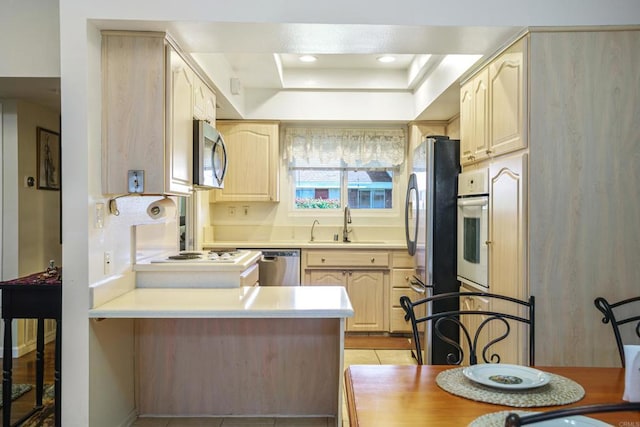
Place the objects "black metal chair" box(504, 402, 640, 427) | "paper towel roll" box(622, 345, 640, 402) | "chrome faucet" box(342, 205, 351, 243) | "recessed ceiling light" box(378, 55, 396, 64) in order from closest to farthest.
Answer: "black metal chair" box(504, 402, 640, 427), "paper towel roll" box(622, 345, 640, 402), "recessed ceiling light" box(378, 55, 396, 64), "chrome faucet" box(342, 205, 351, 243)

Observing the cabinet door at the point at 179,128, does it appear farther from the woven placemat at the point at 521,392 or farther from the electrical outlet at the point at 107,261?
the woven placemat at the point at 521,392

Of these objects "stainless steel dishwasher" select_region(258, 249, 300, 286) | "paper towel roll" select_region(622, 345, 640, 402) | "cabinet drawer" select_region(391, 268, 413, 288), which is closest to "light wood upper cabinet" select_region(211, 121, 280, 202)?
"stainless steel dishwasher" select_region(258, 249, 300, 286)

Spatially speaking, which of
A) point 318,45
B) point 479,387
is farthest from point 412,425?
point 318,45

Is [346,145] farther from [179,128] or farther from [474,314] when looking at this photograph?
[474,314]

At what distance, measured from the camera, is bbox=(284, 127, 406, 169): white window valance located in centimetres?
507

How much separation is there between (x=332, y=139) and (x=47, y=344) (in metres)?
3.32

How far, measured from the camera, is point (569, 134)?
2.29 m

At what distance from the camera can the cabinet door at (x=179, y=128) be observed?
2.47 meters

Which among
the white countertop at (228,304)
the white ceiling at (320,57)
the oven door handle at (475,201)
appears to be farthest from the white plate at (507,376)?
the white ceiling at (320,57)

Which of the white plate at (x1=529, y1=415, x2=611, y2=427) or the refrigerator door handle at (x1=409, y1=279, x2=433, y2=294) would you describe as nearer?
the white plate at (x1=529, y1=415, x2=611, y2=427)

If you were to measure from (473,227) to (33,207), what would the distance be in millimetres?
3470

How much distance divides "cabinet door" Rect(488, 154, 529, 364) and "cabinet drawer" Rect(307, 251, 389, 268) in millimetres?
1837

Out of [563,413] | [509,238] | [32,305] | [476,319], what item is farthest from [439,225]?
[563,413]

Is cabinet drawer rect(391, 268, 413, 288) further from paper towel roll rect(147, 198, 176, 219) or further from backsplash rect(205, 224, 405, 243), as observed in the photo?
paper towel roll rect(147, 198, 176, 219)
